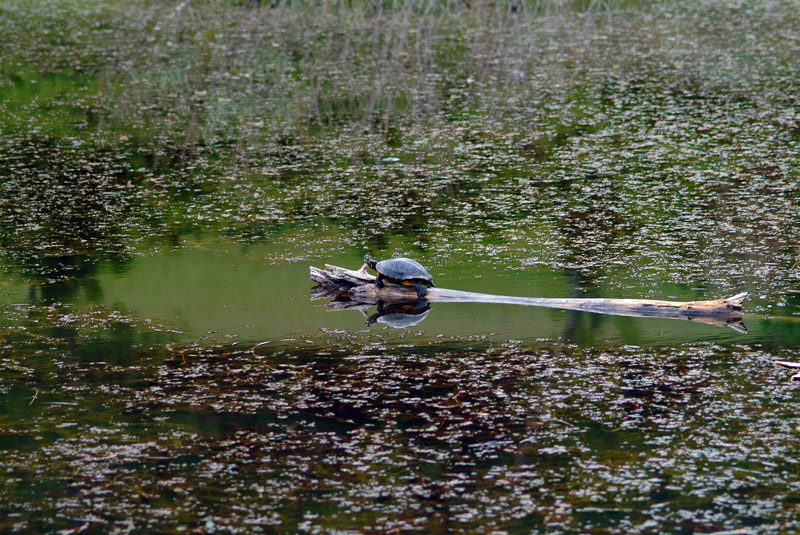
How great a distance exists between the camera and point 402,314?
5.17 meters

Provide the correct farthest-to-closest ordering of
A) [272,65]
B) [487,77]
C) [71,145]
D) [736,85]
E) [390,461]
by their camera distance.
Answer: [272,65], [487,77], [736,85], [71,145], [390,461]

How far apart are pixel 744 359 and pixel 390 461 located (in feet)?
5.81

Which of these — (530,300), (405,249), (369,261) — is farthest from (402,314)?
(405,249)

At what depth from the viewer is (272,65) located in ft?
40.3

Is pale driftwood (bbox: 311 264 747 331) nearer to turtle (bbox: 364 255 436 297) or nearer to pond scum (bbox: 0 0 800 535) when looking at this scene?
turtle (bbox: 364 255 436 297)

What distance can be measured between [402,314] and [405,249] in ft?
3.08

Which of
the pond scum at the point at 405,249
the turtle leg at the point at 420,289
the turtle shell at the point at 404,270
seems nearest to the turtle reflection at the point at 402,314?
the turtle leg at the point at 420,289

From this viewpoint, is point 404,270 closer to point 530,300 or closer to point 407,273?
point 407,273

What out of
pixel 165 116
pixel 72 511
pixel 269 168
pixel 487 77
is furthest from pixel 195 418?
pixel 487 77

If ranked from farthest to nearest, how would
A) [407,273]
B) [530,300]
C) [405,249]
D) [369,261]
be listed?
[405,249]
[369,261]
[407,273]
[530,300]

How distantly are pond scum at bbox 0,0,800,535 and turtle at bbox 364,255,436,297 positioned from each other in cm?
51

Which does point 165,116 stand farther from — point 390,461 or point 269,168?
point 390,461

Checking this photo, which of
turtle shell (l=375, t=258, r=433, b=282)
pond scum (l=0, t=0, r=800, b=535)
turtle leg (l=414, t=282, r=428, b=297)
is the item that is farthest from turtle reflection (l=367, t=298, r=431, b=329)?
pond scum (l=0, t=0, r=800, b=535)

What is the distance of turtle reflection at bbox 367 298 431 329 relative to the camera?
5.01 m
